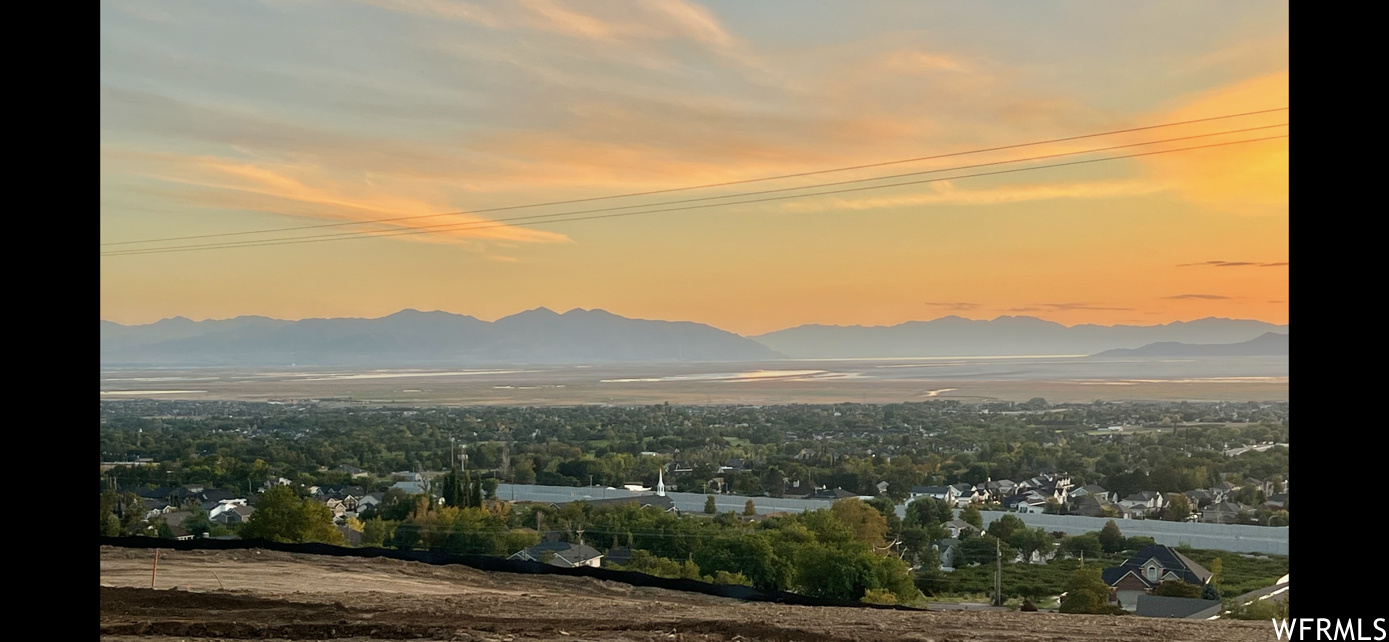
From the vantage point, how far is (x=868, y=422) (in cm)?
4528

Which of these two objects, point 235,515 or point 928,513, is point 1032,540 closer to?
point 928,513

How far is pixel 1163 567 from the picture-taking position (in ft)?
73.1

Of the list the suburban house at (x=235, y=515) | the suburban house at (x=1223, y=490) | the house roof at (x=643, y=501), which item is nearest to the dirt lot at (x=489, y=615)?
the house roof at (x=643, y=501)

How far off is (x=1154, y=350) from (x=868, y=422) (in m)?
15.3

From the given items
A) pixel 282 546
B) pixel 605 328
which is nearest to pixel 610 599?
pixel 282 546

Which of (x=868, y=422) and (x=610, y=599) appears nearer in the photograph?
(x=610, y=599)

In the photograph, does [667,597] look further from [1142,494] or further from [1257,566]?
[1142,494]

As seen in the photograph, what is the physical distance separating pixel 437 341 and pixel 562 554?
4677 centimetres

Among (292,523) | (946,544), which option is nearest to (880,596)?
(946,544)

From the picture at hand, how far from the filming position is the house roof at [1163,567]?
21344 millimetres

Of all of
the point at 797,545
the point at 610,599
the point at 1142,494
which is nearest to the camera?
the point at 610,599

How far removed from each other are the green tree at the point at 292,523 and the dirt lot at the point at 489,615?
1210cm
